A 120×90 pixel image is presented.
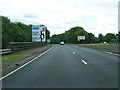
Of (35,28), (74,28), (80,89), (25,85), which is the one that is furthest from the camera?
(74,28)

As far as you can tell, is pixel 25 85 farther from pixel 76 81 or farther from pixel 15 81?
pixel 76 81

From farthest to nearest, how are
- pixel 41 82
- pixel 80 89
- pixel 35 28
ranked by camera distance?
pixel 35 28 < pixel 41 82 < pixel 80 89

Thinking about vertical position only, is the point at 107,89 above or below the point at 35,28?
below

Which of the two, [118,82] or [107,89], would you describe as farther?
[118,82]

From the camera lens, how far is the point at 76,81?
7602 millimetres

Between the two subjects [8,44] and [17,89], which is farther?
[8,44]

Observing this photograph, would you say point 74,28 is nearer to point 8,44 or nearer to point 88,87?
point 8,44

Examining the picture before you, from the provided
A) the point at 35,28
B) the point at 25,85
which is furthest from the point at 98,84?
the point at 35,28

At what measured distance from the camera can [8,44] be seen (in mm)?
21422

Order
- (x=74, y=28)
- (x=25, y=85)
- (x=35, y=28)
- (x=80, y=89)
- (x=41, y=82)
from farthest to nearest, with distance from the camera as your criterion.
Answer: (x=74, y=28) < (x=35, y=28) < (x=41, y=82) < (x=25, y=85) < (x=80, y=89)

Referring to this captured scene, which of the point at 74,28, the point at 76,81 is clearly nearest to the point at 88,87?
the point at 76,81

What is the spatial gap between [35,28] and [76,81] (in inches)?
1597

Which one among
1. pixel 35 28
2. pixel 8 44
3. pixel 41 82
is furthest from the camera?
pixel 35 28

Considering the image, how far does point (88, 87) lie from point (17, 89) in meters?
2.32
